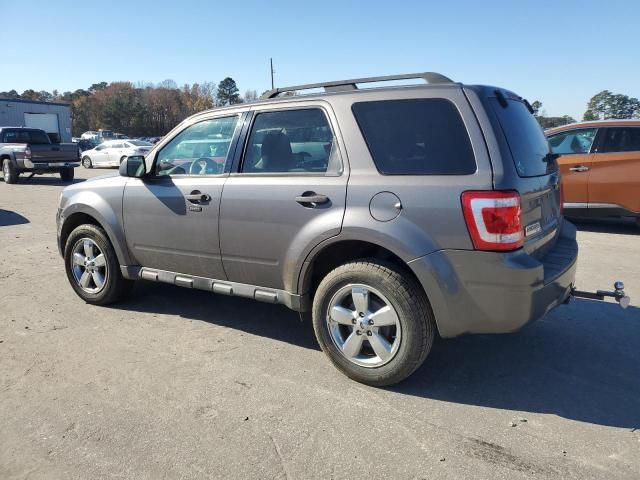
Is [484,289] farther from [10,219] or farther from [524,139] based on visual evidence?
[10,219]

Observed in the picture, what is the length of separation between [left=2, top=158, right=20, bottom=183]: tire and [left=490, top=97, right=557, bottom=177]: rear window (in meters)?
17.8

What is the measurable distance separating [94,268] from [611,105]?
2204cm

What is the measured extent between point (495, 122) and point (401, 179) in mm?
646

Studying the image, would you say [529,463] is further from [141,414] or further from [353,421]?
[141,414]

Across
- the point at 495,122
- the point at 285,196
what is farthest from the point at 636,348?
the point at 285,196

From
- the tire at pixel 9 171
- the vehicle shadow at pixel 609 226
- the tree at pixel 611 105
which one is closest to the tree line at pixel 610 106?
the tree at pixel 611 105

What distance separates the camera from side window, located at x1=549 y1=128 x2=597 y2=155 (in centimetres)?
839

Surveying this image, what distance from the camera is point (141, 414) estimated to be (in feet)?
9.98

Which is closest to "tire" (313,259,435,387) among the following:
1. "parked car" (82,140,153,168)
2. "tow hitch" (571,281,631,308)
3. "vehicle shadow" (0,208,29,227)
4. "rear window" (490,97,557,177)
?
"rear window" (490,97,557,177)

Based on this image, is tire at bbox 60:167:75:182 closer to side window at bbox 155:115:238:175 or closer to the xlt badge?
side window at bbox 155:115:238:175

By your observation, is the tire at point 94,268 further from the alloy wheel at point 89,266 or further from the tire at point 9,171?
the tire at point 9,171

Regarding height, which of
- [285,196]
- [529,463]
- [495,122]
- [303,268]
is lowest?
[529,463]

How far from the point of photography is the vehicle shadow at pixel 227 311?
4.30 metres

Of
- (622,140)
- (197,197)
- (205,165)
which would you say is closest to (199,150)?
(205,165)
